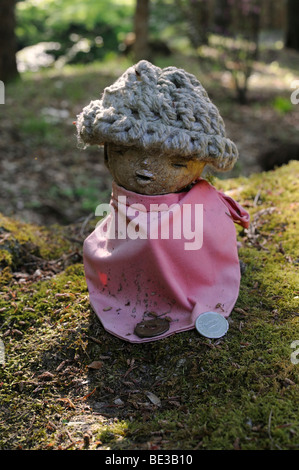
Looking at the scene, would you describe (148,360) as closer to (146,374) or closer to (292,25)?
(146,374)

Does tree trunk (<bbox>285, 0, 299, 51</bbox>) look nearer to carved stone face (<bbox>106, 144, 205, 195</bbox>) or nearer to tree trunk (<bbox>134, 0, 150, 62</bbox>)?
tree trunk (<bbox>134, 0, 150, 62</bbox>)

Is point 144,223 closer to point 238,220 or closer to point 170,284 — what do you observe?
point 170,284

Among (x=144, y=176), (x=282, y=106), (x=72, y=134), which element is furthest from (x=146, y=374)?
(x=282, y=106)

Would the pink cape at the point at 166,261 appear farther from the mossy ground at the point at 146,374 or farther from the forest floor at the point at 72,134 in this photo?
the forest floor at the point at 72,134

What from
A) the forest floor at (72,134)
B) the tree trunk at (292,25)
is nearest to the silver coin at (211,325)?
the forest floor at (72,134)

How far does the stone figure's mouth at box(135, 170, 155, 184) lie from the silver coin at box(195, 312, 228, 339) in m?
0.82

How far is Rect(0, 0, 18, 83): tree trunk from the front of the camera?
754 cm

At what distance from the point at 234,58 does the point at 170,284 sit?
6718mm

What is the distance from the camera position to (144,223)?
260 cm

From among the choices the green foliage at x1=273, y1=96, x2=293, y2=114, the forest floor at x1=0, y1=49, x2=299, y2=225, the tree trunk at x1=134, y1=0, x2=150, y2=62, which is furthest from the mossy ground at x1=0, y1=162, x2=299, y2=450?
the tree trunk at x1=134, y1=0, x2=150, y2=62

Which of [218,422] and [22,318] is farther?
[22,318]

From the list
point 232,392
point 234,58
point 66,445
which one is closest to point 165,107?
point 232,392

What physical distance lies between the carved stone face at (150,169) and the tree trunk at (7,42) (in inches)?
241

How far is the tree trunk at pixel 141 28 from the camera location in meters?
8.17
